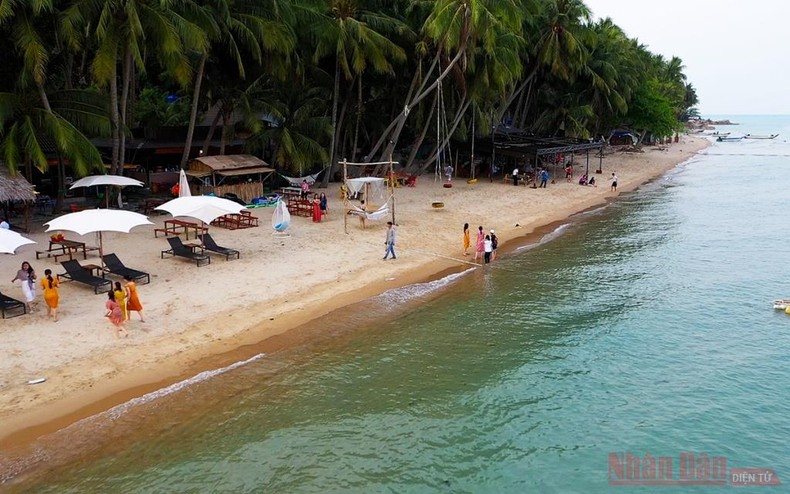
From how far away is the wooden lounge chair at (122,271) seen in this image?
17062 mm

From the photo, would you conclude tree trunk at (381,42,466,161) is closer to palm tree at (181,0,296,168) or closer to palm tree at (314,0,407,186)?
palm tree at (314,0,407,186)

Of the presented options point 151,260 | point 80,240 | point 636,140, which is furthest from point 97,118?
point 636,140

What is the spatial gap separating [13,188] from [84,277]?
6.76 m

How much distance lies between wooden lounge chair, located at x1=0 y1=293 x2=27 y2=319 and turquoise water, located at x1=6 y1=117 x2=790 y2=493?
4906mm

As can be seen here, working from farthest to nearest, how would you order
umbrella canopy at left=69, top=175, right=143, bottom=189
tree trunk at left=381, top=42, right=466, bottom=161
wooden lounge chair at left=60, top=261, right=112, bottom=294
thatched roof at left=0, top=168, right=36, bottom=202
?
tree trunk at left=381, top=42, right=466, bottom=161 < umbrella canopy at left=69, top=175, right=143, bottom=189 < thatched roof at left=0, top=168, right=36, bottom=202 < wooden lounge chair at left=60, top=261, right=112, bottom=294

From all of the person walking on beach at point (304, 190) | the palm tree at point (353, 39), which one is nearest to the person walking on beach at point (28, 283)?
the person walking on beach at point (304, 190)

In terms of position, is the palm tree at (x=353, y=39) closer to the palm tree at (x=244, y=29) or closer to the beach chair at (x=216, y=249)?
the palm tree at (x=244, y=29)

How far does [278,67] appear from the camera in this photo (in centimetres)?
2978

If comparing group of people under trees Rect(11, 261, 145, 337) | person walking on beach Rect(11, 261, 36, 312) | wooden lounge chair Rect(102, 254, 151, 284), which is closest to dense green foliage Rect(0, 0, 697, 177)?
wooden lounge chair Rect(102, 254, 151, 284)

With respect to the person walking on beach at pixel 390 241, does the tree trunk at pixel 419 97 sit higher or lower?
higher

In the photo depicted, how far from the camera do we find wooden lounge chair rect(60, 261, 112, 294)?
16203 mm

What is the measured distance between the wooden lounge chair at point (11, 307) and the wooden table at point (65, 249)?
392cm

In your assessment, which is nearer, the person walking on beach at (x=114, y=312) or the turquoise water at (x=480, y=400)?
the turquoise water at (x=480, y=400)

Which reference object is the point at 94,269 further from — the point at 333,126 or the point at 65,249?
the point at 333,126
